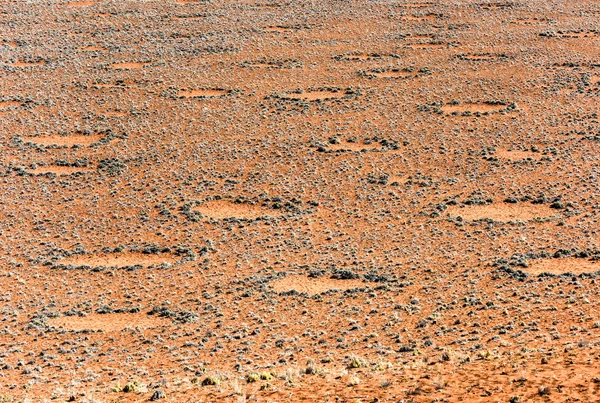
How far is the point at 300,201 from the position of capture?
28734mm

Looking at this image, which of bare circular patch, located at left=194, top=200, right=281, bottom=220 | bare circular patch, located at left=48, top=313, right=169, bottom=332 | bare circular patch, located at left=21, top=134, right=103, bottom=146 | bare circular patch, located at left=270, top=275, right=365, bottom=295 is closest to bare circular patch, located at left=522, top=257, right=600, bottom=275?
bare circular patch, located at left=270, top=275, right=365, bottom=295

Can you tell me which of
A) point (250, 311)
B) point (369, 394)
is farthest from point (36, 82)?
point (369, 394)

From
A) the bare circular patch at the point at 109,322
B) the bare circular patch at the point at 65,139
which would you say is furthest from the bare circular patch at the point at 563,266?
the bare circular patch at the point at 65,139

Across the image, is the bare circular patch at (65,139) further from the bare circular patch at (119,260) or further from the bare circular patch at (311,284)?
the bare circular patch at (311,284)

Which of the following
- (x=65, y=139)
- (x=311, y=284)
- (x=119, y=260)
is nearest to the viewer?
(x=311, y=284)

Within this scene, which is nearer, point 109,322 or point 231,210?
point 109,322

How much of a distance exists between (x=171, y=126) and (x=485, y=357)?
20.9 m

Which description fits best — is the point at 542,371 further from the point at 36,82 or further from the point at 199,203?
the point at 36,82

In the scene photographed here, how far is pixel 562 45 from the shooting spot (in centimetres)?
4297

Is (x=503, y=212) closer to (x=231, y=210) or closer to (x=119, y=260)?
(x=231, y=210)

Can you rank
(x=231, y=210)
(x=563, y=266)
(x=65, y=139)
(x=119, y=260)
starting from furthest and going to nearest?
(x=65, y=139)
(x=231, y=210)
(x=119, y=260)
(x=563, y=266)

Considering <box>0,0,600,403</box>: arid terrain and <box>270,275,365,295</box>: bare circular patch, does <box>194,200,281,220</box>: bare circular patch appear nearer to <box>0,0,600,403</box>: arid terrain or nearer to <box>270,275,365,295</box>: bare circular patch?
<box>0,0,600,403</box>: arid terrain

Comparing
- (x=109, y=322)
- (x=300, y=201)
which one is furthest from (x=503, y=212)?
(x=109, y=322)

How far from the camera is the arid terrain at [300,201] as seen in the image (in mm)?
18719
